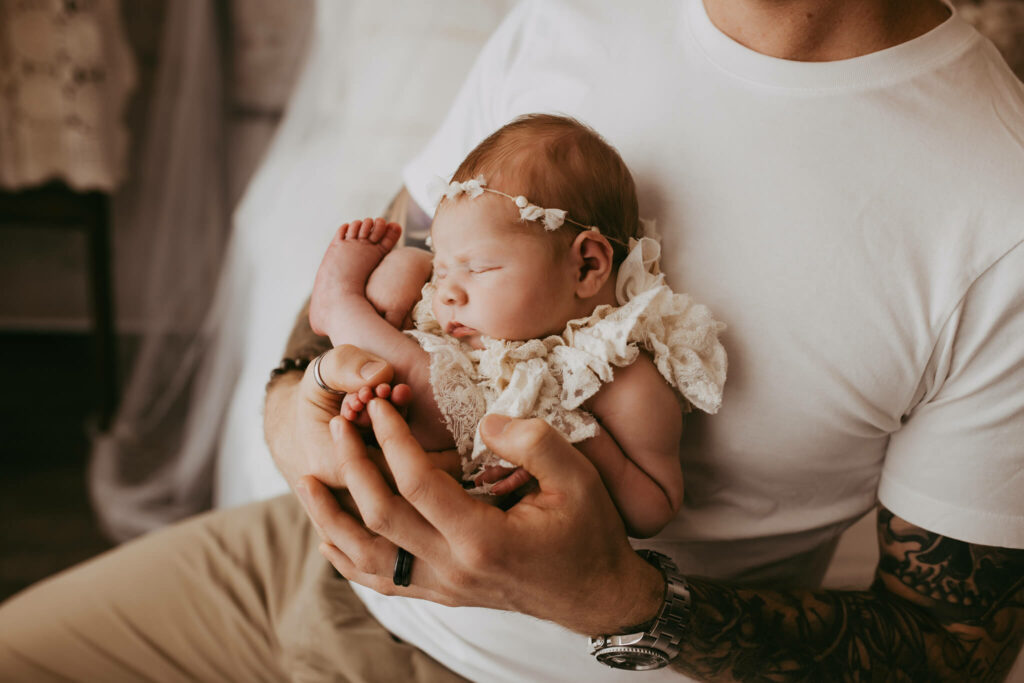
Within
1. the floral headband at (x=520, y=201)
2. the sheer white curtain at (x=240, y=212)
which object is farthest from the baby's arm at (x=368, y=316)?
the sheer white curtain at (x=240, y=212)

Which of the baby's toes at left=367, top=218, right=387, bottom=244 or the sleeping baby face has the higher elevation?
the sleeping baby face

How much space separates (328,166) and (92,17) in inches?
31.7

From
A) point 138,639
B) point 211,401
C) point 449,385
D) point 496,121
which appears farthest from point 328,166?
point 449,385

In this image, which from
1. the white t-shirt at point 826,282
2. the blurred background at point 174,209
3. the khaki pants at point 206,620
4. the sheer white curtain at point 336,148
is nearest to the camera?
the white t-shirt at point 826,282

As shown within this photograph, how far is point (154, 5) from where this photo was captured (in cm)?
251

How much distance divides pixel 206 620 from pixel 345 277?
56 cm

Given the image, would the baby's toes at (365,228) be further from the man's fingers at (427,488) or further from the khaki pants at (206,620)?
the khaki pants at (206,620)

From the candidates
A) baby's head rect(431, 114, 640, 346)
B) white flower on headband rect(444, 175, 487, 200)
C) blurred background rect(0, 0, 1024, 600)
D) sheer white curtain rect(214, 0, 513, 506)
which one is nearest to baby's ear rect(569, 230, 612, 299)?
baby's head rect(431, 114, 640, 346)

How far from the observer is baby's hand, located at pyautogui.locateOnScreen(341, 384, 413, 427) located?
68 centimetres

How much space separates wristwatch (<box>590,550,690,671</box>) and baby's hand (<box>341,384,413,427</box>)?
32cm

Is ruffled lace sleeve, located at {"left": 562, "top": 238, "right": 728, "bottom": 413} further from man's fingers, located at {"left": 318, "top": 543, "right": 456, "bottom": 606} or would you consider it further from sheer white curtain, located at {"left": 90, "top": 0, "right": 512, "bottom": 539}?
sheer white curtain, located at {"left": 90, "top": 0, "right": 512, "bottom": 539}

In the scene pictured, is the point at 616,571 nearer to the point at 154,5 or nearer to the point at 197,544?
the point at 197,544

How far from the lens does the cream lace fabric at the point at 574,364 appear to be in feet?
2.27

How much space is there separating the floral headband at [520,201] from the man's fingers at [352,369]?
0.17 metres
